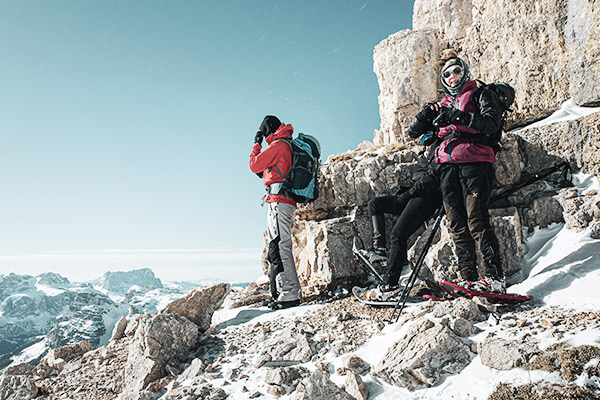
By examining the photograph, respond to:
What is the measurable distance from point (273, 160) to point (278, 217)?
1243mm

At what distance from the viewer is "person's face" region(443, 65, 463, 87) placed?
5379 mm

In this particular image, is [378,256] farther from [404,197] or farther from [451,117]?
[451,117]

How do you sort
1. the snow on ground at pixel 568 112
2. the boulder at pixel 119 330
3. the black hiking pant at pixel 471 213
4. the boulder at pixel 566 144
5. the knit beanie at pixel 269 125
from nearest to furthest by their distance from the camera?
the black hiking pant at pixel 471 213, the boulder at pixel 566 144, the snow on ground at pixel 568 112, the boulder at pixel 119 330, the knit beanie at pixel 269 125

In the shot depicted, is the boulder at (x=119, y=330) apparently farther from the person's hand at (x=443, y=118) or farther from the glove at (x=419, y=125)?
the person's hand at (x=443, y=118)

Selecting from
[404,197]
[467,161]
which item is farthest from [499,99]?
[404,197]

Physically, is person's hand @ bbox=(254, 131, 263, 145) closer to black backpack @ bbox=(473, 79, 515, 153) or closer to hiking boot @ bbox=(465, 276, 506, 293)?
black backpack @ bbox=(473, 79, 515, 153)

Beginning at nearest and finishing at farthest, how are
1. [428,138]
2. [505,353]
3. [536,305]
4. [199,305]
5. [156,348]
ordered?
[505,353] → [536,305] → [156,348] → [428,138] → [199,305]

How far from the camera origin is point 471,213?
4.93 m

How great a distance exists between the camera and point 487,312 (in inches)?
164

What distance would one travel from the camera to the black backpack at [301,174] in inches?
276

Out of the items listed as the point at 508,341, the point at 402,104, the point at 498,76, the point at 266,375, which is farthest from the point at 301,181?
the point at 402,104

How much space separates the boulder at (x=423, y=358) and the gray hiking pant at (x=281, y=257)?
3.24 metres

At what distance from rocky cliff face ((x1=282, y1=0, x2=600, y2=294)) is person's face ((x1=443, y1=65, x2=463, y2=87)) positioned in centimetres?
224

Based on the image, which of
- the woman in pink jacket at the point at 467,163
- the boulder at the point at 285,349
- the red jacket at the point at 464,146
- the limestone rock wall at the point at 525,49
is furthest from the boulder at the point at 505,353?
the limestone rock wall at the point at 525,49
